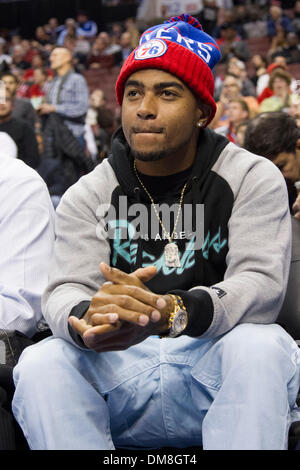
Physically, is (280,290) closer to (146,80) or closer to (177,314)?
(177,314)

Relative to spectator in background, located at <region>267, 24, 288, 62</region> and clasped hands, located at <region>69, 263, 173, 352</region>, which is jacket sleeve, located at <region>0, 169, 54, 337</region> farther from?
spectator in background, located at <region>267, 24, 288, 62</region>

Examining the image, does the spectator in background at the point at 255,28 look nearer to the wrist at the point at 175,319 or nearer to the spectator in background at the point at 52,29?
the spectator in background at the point at 52,29

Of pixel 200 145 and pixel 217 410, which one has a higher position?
pixel 200 145

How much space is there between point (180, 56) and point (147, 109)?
206 mm

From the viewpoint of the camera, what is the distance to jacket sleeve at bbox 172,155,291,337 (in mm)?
1859

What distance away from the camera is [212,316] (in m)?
1.85

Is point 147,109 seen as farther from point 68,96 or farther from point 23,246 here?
point 68,96

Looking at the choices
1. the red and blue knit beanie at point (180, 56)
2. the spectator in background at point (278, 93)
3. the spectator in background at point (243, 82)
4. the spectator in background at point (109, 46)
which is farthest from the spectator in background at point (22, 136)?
the spectator in background at point (109, 46)

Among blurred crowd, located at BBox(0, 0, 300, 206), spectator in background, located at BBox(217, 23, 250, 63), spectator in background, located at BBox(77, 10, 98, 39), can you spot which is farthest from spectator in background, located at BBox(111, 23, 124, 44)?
spectator in background, located at BBox(217, 23, 250, 63)

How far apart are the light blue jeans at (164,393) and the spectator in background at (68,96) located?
6.23 metres
